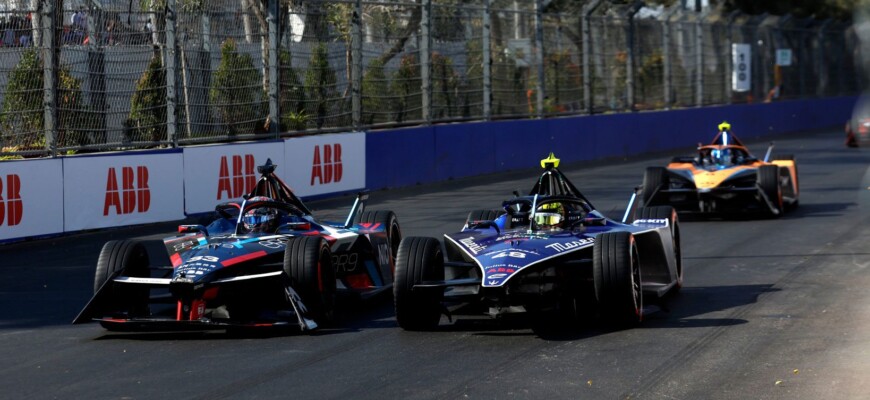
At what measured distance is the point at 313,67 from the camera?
20.5 meters

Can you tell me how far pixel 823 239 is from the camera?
1439 cm

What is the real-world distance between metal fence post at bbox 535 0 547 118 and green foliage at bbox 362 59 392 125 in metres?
5.68

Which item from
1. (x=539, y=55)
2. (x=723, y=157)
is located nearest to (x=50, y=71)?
(x=723, y=157)

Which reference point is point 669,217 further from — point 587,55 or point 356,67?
point 587,55

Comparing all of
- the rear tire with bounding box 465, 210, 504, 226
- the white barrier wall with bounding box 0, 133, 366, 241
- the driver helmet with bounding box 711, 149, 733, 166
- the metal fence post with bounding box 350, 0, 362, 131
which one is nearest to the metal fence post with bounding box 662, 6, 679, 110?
the metal fence post with bounding box 350, 0, 362, 131

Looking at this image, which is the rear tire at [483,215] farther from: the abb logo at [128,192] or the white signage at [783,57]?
the white signage at [783,57]

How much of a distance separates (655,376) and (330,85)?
46.0 ft

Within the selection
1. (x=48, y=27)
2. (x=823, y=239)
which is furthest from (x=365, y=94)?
(x=823, y=239)

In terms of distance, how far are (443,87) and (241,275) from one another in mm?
15082

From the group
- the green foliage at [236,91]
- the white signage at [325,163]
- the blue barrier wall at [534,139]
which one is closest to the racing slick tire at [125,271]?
the green foliage at [236,91]

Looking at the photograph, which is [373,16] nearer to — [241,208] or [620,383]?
[241,208]

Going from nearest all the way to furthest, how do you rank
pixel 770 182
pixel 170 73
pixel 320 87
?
1. pixel 770 182
2. pixel 170 73
3. pixel 320 87

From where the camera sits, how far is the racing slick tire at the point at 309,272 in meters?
9.10

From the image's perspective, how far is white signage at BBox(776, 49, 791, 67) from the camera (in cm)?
4141
